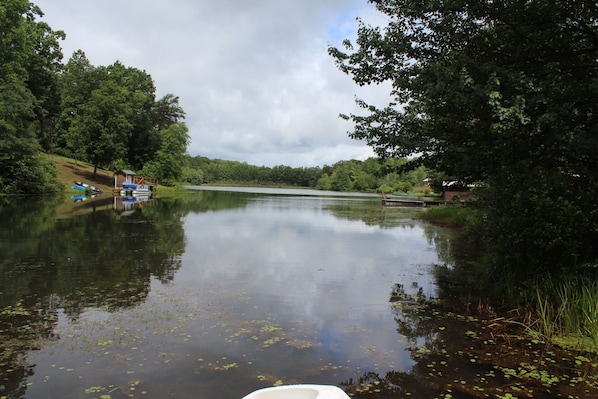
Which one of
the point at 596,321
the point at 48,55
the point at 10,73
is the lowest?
the point at 596,321

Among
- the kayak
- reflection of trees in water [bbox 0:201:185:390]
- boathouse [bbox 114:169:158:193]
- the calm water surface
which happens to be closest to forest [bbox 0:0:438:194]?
boathouse [bbox 114:169:158:193]

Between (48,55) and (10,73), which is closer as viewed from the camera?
(10,73)

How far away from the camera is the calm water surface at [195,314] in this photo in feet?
17.5

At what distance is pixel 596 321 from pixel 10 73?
150 feet

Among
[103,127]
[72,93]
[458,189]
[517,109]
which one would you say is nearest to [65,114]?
[72,93]

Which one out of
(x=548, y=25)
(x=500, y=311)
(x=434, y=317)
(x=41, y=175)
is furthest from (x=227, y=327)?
(x=41, y=175)

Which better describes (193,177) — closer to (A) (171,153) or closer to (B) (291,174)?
(B) (291,174)

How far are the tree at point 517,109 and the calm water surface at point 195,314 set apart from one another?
113 inches

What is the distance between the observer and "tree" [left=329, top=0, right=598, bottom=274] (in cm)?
693

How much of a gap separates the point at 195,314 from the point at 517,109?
6.41 meters

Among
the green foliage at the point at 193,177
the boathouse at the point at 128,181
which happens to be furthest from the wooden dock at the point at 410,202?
the green foliage at the point at 193,177

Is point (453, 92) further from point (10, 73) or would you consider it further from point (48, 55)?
point (48, 55)

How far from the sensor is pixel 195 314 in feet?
25.8

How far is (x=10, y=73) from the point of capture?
125ft
